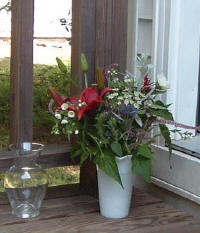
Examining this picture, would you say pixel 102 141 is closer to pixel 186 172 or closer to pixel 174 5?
pixel 186 172

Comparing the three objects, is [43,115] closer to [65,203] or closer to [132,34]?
[132,34]

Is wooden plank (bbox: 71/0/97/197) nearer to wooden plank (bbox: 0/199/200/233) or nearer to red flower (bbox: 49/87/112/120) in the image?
red flower (bbox: 49/87/112/120)

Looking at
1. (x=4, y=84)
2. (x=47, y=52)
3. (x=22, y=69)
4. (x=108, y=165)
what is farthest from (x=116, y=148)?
(x=47, y=52)

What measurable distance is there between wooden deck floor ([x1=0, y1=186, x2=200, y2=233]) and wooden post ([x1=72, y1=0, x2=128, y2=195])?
0.38 metres

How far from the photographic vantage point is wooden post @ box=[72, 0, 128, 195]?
1787mm

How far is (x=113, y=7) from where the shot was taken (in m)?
1.80

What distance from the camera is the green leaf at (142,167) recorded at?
1609 millimetres

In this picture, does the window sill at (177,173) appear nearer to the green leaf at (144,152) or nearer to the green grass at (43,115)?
the green leaf at (144,152)

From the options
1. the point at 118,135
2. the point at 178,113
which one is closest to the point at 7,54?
the point at 178,113

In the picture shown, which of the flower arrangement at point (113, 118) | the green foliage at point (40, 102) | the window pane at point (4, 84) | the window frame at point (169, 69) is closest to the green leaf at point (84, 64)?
the flower arrangement at point (113, 118)

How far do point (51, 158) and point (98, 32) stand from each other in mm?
408

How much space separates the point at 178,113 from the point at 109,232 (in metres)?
0.53

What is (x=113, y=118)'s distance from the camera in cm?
159

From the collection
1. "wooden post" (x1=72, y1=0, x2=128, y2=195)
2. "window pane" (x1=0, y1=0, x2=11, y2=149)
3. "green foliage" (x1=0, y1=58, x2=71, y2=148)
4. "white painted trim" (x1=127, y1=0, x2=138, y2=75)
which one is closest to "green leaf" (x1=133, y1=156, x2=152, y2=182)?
"wooden post" (x1=72, y1=0, x2=128, y2=195)
